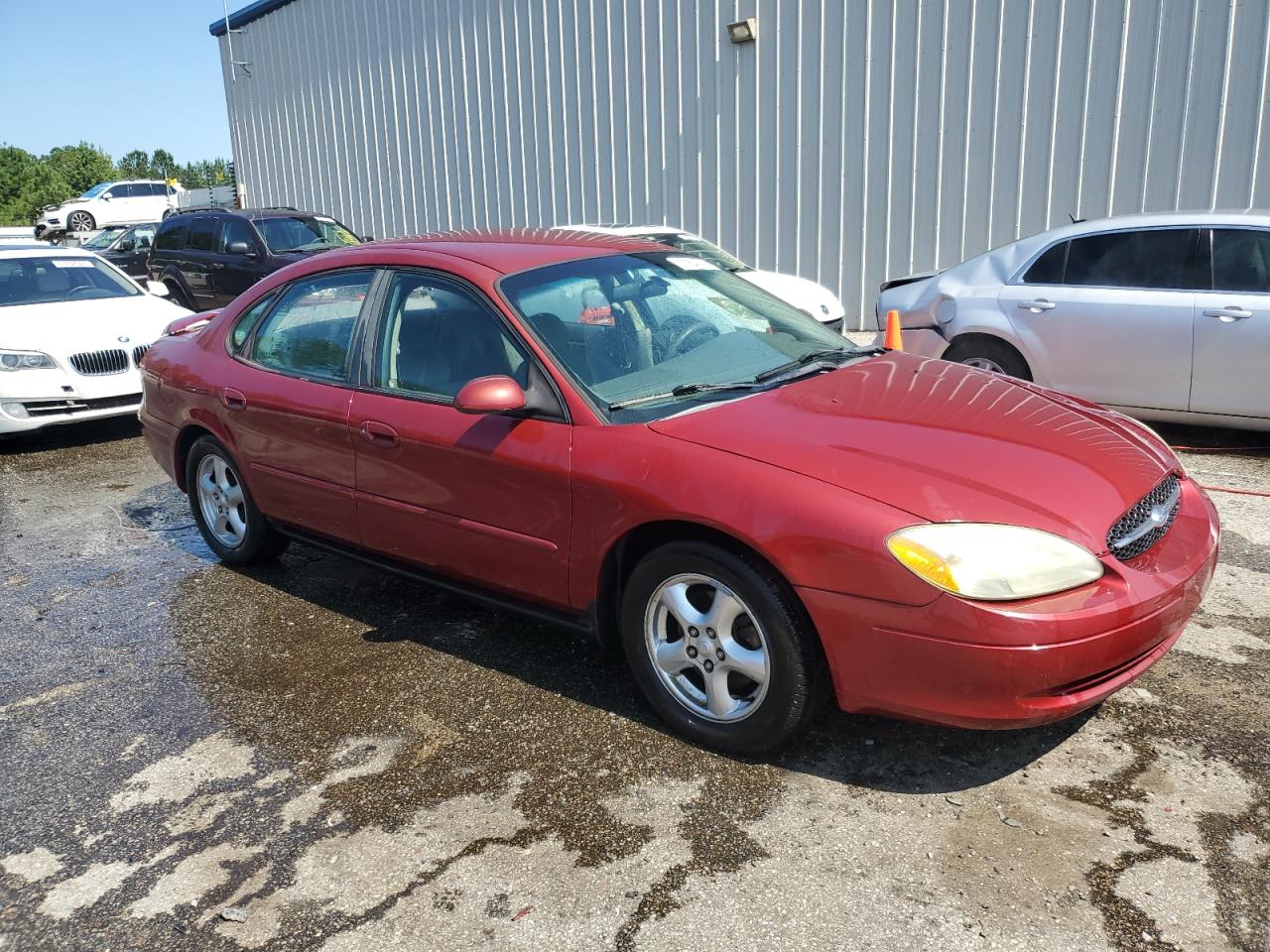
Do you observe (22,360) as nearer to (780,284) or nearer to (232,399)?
(232,399)

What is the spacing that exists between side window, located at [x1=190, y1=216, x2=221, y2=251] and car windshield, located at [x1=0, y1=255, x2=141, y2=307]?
14.9 ft

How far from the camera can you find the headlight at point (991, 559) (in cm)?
267

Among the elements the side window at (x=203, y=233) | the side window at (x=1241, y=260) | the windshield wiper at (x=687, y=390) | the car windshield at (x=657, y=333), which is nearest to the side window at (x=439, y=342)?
the car windshield at (x=657, y=333)

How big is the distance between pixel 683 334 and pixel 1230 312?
13.5 ft

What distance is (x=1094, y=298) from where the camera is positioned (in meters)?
6.62

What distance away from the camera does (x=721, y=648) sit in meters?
3.11

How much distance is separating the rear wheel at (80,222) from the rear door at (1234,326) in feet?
112

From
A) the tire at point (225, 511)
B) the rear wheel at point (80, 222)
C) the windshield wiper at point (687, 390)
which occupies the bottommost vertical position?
the tire at point (225, 511)

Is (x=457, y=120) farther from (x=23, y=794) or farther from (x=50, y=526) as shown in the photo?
(x=23, y=794)

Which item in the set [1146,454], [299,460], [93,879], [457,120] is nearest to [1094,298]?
[1146,454]

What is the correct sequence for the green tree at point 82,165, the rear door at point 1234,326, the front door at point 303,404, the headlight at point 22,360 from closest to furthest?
the front door at point 303,404, the rear door at point 1234,326, the headlight at point 22,360, the green tree at point 82,165

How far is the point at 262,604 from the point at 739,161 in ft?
30.2

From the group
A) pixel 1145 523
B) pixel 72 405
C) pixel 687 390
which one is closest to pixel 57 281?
pixel 72 405

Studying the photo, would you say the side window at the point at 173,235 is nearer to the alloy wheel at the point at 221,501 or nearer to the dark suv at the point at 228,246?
the dark suv at the point at 228,246
